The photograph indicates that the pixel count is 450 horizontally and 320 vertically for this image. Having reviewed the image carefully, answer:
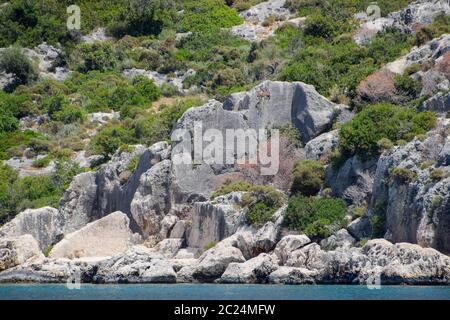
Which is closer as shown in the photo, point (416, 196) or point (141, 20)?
point (416, 196)

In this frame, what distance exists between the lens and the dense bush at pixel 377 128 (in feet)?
157

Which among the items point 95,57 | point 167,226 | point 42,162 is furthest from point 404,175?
→ point 95,57

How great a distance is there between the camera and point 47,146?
68500 mm

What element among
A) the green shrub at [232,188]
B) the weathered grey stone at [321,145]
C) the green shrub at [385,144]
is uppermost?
the green shrub at [385,144]

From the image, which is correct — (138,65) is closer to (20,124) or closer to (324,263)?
(20,124)

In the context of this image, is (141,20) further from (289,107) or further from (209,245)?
(209,245)

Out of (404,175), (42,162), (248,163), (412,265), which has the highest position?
(404,175)

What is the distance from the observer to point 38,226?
51.6 metres

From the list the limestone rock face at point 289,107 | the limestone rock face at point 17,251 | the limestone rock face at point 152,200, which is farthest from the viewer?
the limestone rock face at point 289,107

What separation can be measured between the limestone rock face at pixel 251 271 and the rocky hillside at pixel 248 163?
0.19 feet

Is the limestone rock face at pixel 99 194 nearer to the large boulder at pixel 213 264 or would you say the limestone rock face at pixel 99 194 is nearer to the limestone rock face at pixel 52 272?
the limestone rock face at pixel 52 272

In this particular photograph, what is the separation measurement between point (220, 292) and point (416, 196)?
347 inches

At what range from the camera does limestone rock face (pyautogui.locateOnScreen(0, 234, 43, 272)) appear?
151ft

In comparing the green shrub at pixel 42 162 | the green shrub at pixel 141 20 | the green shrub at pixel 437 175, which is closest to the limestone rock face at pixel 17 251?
the green shrub at pixel 437 175
